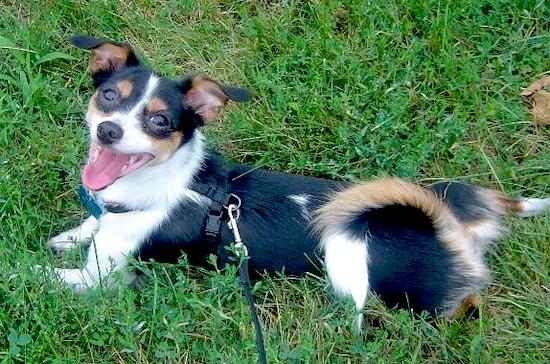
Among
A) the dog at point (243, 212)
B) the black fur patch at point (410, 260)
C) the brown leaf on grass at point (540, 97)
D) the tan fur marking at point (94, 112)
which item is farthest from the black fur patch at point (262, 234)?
the brown leaf on grass at point (540, 97)

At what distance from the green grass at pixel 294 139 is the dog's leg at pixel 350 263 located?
0.08 meters

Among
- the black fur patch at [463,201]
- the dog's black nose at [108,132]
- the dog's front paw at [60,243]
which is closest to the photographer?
the dog's black nose at [108,132]

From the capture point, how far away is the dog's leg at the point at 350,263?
9.93 feet

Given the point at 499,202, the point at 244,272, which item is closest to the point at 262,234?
the point at 244,272

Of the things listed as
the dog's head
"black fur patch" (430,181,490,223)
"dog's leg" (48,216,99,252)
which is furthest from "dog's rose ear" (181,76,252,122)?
"black fur patch" (430,181,490,223)

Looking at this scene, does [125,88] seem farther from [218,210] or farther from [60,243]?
[60,243]

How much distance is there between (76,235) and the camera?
347 cm

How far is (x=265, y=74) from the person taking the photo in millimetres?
3945

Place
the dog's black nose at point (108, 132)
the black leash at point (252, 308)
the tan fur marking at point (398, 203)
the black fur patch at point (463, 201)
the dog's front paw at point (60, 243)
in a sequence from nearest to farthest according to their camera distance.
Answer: the black leash at point (252, 308)
the dog's black nose at point (108, 132)
the tan fur marking at point (398, 203)
the black fur patch at point (463, 201)
the dog's front paw at point (60, 243)

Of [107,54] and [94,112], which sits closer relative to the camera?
[94,112]

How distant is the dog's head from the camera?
2953mm

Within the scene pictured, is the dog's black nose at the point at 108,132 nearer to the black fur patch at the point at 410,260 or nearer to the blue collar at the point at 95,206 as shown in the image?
the blue collar at the point at 95,206

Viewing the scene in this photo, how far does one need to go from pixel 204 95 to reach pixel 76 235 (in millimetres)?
901

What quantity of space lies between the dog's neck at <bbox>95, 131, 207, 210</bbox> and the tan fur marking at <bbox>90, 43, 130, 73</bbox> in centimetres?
43
